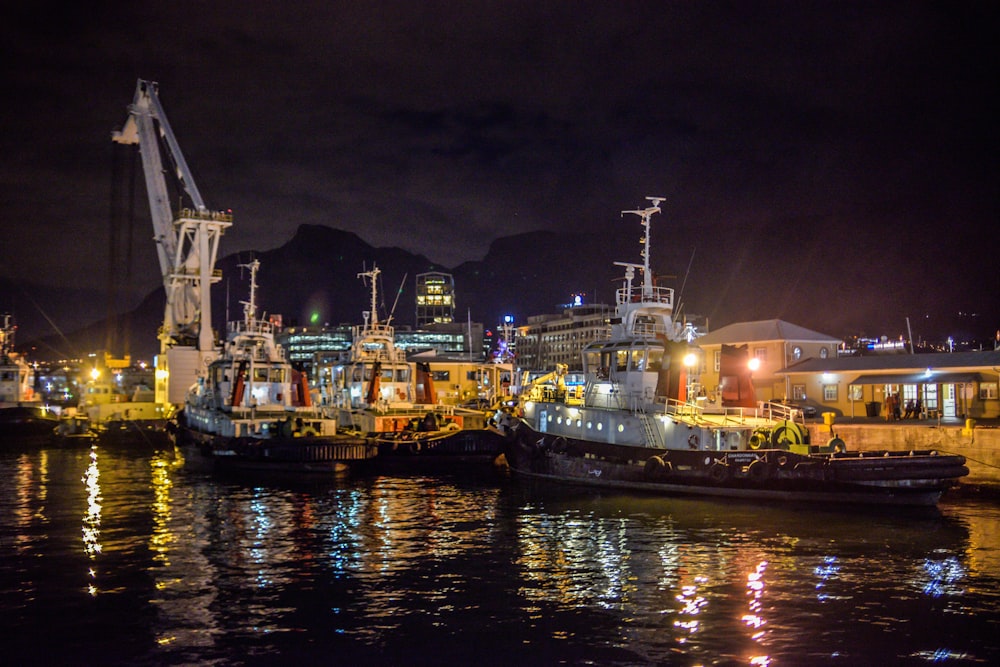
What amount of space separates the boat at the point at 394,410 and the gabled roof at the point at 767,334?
652 inches

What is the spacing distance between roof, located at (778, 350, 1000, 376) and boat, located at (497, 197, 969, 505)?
14.7 metres

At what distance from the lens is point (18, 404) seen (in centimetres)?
8531

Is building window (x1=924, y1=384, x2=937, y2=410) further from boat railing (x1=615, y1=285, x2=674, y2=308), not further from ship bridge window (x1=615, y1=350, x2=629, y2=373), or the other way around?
ship bridge window (x1=615, y1=350, x2=629, y2=373)

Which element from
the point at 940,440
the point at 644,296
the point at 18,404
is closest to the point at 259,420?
the point at 644,296

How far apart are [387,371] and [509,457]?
48.0 ft

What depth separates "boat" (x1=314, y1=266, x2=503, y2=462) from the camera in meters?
42.1

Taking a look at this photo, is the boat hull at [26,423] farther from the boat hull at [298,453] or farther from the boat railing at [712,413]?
the boat railing at [712,413]

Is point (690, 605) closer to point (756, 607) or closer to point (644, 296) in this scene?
point (756, 607)

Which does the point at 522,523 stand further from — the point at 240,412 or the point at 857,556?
the point at 240,412

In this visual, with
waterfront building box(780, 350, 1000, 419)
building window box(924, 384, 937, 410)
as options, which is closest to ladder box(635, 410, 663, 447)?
waterfront building box(780, 350, 1000, 419)

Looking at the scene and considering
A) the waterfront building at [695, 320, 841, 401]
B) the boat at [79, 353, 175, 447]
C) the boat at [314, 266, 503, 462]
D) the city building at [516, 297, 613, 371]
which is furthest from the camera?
the city building at [516, 297, 613, 371]

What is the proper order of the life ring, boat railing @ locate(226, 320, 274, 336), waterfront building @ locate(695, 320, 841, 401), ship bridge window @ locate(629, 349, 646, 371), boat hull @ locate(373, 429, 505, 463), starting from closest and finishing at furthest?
the life ring → ship bridge window @ locate(629, 349, 646, 371) → boat hull @ locate(373, 429, 505, 463) → boat railing @ locate(226, 320, 274, 336) → waterfront building @ locate(695, 320, 841, 401)

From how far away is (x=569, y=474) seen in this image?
109 feet

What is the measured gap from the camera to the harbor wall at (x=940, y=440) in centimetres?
3164
